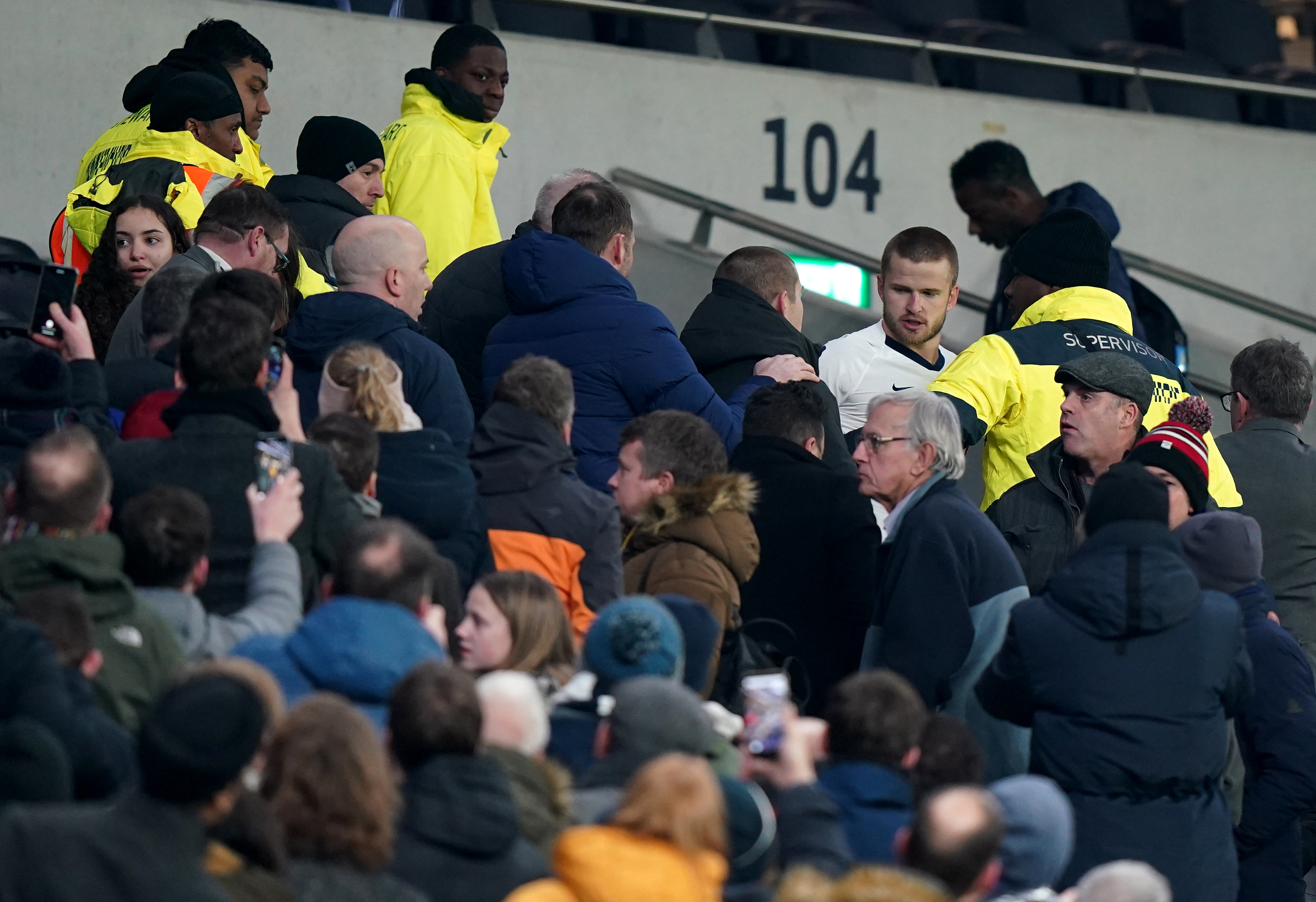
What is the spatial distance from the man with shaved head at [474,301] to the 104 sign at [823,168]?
466 centimetres

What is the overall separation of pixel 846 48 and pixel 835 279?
1.86 meters

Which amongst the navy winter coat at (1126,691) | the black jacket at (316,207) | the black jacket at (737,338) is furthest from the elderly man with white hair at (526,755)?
the black jacket at (316,207)

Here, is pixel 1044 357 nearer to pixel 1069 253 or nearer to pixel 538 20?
pixel 1069 253

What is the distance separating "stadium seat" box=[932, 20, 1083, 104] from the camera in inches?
439

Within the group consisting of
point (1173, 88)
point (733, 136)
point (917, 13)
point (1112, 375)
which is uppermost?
point (917, 13)

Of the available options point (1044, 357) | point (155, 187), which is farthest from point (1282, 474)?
point (155, 187)

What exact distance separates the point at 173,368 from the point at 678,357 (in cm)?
134

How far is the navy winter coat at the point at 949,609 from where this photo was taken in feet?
14.8

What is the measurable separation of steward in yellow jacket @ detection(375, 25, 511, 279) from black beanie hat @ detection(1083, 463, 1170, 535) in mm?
2866

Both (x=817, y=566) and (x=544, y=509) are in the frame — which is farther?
(x=817, y=566)

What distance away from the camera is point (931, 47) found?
1097 cm

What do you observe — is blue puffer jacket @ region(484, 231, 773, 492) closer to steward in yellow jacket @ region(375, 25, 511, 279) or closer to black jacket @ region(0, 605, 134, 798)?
steward in yellow jacket @ region(375, 25, 511, 279)

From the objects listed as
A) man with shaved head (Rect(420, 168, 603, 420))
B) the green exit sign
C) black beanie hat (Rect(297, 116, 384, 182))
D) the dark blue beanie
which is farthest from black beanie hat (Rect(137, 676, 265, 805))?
the green exit sign

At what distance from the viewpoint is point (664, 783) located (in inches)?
113
